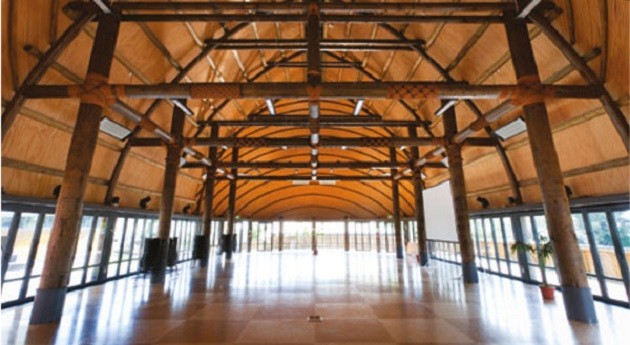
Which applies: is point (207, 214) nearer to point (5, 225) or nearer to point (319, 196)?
point (5, 225)

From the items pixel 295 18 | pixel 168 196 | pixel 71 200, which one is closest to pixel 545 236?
pixel 295 18

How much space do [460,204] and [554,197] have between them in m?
5.35

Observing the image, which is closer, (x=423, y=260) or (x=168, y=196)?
(x=168, y=196)

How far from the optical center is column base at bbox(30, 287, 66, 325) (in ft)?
21.4

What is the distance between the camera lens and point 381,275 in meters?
13.9

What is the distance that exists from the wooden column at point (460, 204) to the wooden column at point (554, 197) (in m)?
5.01

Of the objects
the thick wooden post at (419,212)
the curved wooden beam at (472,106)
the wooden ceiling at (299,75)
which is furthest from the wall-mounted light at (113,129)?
the thick wooden post at (419,212)

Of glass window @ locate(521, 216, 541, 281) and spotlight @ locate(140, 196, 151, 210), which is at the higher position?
spotlight @ locate(140, 196, 151, 210)

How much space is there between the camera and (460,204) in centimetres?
1259

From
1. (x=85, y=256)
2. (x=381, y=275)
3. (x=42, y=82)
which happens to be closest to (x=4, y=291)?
(x=85, y=256)

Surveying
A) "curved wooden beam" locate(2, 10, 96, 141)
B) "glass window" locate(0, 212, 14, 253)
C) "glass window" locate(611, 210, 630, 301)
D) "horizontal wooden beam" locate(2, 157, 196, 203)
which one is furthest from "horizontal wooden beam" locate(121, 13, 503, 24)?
"glass window" locate(611, 210, 630, 301)

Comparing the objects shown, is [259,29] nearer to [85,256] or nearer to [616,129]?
[85,256]

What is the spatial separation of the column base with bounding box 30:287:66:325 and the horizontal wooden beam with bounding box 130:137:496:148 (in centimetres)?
703

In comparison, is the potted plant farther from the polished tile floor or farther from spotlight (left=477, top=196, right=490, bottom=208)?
spotlight (left=477, top=196, right=490, bottom=208)
